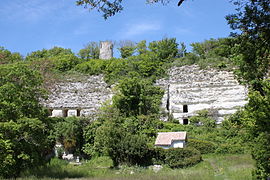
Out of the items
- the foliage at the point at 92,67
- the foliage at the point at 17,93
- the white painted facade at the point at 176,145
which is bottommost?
the white painted facade at the point at 176,145

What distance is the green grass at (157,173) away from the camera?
54.4ft

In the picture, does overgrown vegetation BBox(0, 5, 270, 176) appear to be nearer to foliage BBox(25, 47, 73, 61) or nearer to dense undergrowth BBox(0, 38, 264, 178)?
dense undergrowth BBox(0, 38, 264, 178)

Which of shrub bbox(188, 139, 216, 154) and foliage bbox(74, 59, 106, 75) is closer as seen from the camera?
shrub bbox(188, 139, 216, 154)

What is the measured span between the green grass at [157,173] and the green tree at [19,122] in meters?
1.16

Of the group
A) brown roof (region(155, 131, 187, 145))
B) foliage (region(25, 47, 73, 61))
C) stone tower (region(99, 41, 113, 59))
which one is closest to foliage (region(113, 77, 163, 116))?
brown roof (region(155, 131, 187, 145))

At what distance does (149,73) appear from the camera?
128 ft

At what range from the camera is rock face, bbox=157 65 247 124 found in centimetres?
3306

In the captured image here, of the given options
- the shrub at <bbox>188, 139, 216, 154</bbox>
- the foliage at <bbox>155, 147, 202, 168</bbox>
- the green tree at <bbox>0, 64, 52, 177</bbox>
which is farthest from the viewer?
the shrub at <bbox>188, 139, 216, 154</bbox>

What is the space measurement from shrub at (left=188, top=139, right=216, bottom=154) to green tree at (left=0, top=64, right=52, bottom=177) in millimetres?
12403

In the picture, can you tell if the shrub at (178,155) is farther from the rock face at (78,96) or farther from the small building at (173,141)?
the rock face at (78,96)

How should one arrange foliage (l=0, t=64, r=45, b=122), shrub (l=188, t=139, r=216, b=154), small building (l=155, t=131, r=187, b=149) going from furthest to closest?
shrub (l=188, t=139, r=216, b=154)
small building (l=155, t=131, r=187, b=149)
foliage (l=0, t=64, r=45, b=122)

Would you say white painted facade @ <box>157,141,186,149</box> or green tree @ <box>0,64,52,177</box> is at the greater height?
green tree @ <box>0,64,52,177</box>

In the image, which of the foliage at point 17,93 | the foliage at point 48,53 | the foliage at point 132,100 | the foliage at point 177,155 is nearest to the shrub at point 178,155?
the foliage at point 177,155

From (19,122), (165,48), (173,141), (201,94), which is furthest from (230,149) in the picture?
(165,48)
